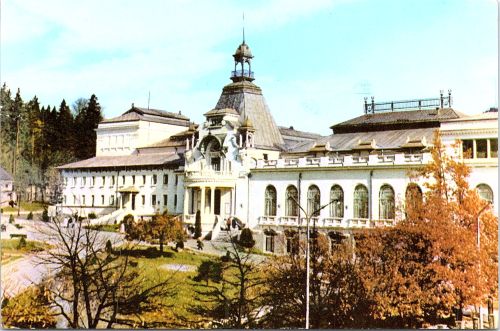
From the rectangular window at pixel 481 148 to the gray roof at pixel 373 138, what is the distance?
8.51 ft

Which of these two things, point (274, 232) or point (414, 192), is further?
point (274, 232)

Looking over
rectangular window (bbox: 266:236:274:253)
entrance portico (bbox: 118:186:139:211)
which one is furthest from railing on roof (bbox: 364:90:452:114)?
entrance portico (bbox: 118:186:139:211)

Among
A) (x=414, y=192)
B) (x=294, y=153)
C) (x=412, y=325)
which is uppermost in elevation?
(x=294, y=153)

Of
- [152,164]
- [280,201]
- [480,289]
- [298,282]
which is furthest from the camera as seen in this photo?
[152,164]

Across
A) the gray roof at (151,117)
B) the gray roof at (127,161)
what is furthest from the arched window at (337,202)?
the gray roof at (127,161)

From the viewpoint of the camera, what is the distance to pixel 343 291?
13984 mm

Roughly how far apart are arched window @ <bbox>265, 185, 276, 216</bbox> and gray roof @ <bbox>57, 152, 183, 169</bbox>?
4.19 metres

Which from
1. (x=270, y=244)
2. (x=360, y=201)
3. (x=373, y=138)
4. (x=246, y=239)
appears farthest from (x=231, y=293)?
(x=373, y=138)

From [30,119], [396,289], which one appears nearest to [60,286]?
[30,119]

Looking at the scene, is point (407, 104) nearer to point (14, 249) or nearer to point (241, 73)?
point (241, 73)

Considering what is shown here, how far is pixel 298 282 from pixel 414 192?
3495 mm

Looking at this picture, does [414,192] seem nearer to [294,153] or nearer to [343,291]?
[343,291]

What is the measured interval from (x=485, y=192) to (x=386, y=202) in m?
3.01

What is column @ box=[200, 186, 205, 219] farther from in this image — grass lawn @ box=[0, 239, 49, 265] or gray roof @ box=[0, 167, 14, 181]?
gray roof @ box=[0, 167, 14, 181]
